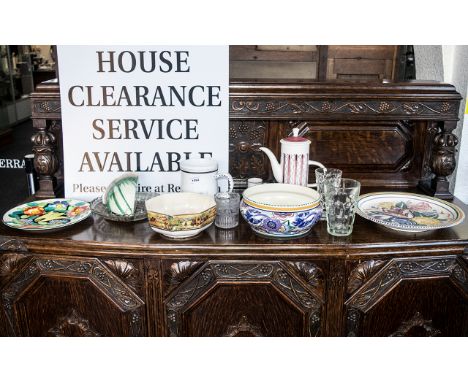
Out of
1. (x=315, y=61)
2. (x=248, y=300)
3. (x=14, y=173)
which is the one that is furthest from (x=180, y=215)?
(x=14, y=173)

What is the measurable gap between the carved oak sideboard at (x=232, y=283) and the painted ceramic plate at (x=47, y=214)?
27 millimetres

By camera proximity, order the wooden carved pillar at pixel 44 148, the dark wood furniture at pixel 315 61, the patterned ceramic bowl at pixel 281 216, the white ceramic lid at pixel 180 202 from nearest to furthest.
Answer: the patterned ceramic bowl at pixel 281 216 → the white ceramic lid at pixel 180 202 → the wooden carved pillar at pixel 44 148 → the dark wood furniture at pixel 315 61

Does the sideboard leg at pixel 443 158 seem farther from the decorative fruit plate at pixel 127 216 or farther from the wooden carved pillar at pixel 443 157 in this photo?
the decorative fruit plate at pixel 127 216

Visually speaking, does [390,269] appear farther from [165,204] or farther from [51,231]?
[51,231]

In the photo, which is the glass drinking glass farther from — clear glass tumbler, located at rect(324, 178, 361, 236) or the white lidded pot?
the white lidded pot

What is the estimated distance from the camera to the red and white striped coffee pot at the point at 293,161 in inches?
50.1

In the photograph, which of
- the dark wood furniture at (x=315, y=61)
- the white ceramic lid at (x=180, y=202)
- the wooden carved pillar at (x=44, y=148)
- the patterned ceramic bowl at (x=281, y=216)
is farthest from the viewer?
the dark wood furniture at (x=315, y=61)

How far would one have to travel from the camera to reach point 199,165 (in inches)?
50.5

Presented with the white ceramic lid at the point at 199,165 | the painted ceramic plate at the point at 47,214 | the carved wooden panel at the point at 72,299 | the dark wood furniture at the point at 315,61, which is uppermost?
the dark wood furniture at the point at 315,61

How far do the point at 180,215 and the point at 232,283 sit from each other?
205 millimetres

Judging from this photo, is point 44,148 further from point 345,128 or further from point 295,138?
point 345,128

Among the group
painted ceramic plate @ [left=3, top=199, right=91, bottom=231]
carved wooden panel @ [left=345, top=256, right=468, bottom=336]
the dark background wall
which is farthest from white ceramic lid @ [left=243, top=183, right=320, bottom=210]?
the dark background wall

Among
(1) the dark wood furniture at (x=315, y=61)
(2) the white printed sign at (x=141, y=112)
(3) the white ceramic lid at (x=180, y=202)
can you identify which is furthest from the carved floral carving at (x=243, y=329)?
(1) the dark wood furniture at (x=315, y=61)

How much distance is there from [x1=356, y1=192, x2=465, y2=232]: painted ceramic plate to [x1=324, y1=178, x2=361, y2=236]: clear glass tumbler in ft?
0.22
